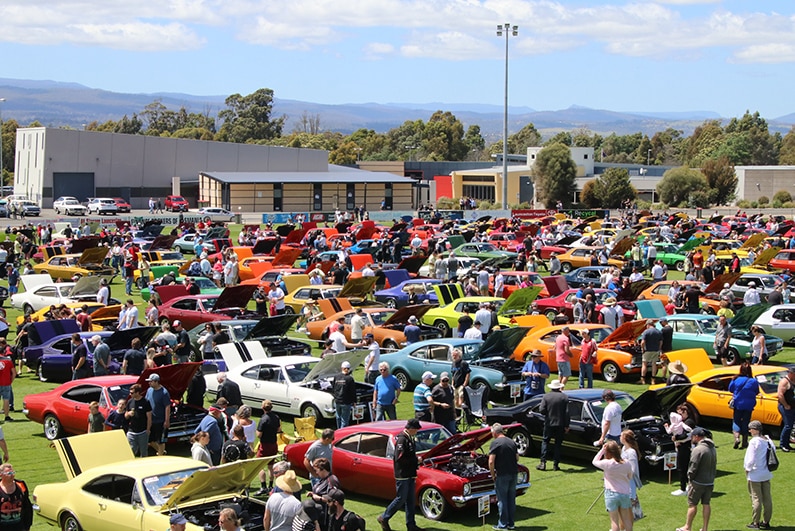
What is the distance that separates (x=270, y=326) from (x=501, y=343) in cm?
546

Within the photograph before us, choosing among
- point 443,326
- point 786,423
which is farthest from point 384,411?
point 443,326

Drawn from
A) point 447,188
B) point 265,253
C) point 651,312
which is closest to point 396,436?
point 651,312

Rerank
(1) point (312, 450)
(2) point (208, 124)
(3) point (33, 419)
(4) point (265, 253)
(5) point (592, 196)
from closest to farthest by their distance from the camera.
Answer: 1. (1) point (312, 450)
2. (3) point (33, 419)
3. (4) point (265, 253)
4. (5) point (592, 196)
5. (2) point (208, 124)

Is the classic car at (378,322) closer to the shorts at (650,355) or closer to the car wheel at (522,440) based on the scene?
the shorts at (650,355)

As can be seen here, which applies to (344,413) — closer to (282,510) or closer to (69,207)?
(282,510)

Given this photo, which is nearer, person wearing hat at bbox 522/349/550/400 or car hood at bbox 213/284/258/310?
person wearing hat at bbox 522/349/550/400

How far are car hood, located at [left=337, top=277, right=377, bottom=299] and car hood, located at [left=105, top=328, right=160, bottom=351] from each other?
7.84m

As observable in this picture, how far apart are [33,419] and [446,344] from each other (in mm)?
7469

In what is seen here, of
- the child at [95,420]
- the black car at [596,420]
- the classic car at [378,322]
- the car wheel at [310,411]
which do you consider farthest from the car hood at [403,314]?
the child at [95,420]

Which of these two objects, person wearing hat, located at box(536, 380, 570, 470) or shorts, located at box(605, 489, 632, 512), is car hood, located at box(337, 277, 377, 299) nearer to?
person wearing hat, located at box(536, 380, 570, 470)

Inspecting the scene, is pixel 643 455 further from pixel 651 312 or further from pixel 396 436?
pixel 651 312

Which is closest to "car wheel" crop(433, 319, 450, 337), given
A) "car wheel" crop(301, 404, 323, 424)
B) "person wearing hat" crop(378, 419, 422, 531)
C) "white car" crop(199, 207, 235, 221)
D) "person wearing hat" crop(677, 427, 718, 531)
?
"car wheel" crop(301, 404, 323, 424)

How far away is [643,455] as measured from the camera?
1409 cm

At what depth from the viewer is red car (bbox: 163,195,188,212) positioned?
8594 centimetres
